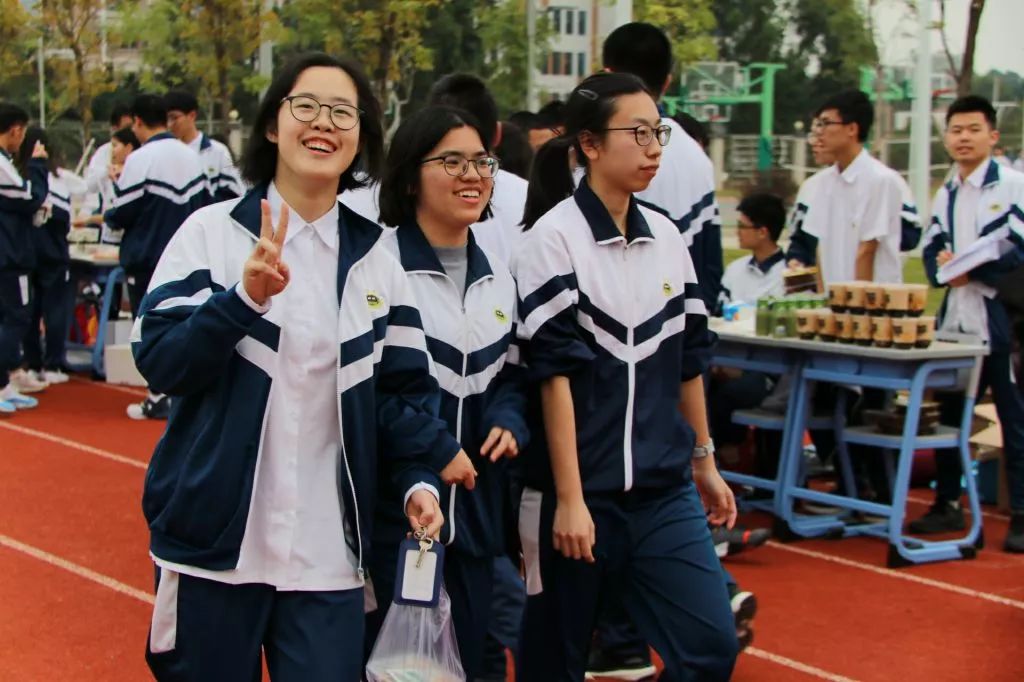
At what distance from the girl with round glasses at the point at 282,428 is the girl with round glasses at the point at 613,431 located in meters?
0.70

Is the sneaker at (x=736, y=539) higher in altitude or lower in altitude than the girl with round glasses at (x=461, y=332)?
lower

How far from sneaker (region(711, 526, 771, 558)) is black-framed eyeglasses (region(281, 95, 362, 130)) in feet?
13.4

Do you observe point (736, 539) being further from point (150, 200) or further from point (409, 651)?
point (150, 200)

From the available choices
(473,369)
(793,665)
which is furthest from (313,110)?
(793,665)

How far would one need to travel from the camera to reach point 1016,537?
741 centimetres

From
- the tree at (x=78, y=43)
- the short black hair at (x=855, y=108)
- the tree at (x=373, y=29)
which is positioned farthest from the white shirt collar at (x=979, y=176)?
the tree at (x=78, y=43)

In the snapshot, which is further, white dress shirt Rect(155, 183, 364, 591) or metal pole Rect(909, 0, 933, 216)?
metal pole Rect(909, 0, 933, 216)

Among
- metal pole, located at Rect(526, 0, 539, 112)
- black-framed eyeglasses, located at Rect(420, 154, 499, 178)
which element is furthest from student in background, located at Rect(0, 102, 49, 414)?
metal pole, located at Rect(526, 0, 539, 112)

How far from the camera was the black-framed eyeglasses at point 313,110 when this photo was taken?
3344 millimetres

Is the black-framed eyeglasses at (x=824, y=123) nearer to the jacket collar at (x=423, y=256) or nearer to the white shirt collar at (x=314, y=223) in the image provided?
the jacket collar at (x=423, y=256)

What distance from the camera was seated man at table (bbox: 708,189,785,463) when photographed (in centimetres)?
806

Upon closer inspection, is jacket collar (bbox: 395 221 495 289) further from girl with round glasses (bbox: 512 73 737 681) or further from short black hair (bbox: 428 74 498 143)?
short black hair (bbox: 428 74 498 143)

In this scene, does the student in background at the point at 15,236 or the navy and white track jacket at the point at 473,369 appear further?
the student in background at the point at 15,236

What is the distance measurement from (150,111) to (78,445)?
254 cm
